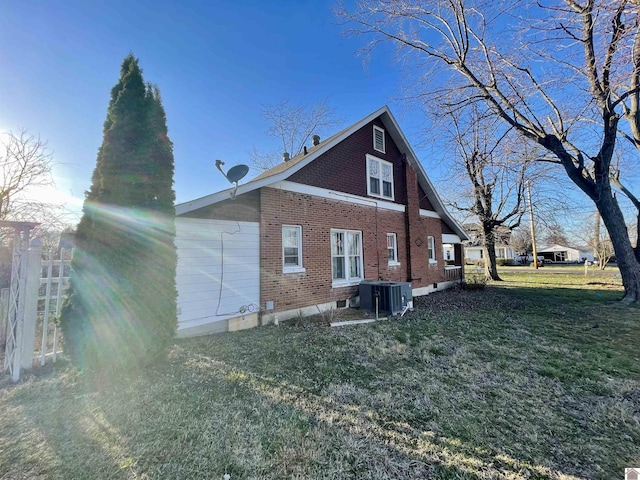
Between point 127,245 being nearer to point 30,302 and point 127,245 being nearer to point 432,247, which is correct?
point 30,302

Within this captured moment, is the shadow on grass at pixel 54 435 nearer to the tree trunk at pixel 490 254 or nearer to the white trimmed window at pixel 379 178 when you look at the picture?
the white trimmed window at pixel 379 178

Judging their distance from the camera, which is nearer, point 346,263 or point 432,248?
point 346,263

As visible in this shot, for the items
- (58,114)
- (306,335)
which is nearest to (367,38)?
(306,335)

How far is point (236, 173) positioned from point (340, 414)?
17.6ft

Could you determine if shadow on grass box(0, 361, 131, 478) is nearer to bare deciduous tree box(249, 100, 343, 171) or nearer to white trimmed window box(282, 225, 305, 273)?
white trimmed window box(282, 225, 305, 273)

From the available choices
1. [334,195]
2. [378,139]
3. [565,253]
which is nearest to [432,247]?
[378,139]

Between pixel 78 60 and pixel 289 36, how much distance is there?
6072mm

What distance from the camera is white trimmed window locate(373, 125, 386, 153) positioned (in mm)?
11508

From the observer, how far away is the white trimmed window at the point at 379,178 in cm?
1128

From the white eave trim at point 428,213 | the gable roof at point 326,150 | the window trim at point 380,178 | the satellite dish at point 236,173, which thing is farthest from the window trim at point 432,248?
the satellite dish at point 236,173

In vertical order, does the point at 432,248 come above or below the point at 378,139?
below

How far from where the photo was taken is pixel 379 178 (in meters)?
11.7

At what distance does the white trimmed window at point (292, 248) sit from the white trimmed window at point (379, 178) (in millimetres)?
3938

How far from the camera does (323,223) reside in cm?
928
